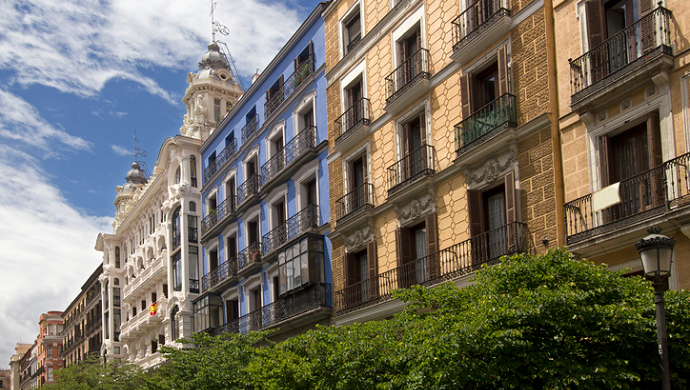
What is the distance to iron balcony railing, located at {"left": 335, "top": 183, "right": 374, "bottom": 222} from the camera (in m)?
23.4

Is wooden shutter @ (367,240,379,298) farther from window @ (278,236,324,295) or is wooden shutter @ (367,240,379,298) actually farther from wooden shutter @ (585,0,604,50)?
wooden shutter @ (585,0,604,50)

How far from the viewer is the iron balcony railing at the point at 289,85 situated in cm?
2866

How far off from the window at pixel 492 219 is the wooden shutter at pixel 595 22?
11.2 ft

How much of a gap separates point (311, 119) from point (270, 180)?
292 cm

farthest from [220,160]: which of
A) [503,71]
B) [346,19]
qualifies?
[503,71]

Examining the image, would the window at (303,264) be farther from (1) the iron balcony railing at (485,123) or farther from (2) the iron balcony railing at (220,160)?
(2) the iron balcony railing at (220,160)

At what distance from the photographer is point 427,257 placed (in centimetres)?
2031

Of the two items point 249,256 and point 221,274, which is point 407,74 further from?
point 221,274

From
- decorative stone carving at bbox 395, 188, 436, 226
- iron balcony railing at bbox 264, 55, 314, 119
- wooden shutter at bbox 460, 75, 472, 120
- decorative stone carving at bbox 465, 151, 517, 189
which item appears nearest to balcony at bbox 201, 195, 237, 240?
iron balcony railing at bbox 264, 55, 314, 119

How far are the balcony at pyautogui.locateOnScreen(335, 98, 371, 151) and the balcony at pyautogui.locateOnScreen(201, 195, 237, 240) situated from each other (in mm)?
9377

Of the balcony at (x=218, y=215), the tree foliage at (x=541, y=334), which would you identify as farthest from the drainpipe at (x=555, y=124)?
the balcony at (x=218, y=215)

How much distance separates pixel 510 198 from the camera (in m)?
17.7

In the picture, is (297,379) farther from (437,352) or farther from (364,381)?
(437,352)

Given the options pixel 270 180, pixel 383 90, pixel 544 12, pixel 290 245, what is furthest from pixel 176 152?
pixel 544 12
